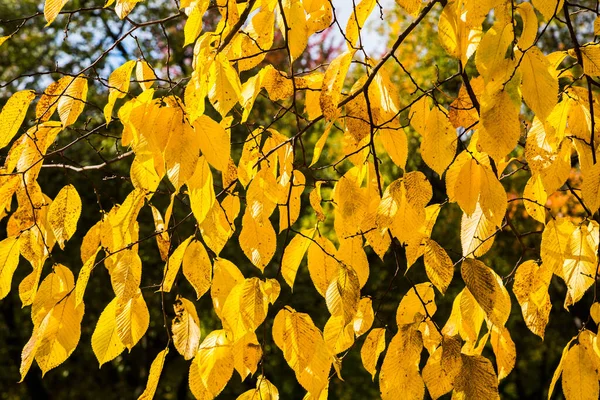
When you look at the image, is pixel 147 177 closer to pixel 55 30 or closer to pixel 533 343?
pixel 55 30

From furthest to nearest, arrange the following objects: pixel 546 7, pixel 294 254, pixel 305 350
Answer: pixel 294 254
pixel 305 350
pixel 546 7

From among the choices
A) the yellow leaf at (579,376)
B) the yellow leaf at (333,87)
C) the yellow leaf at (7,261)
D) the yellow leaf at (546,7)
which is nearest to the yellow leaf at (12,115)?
the yellow leaf at (7,261)

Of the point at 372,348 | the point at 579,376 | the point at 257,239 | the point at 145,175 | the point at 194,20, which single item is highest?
the point at 194,20

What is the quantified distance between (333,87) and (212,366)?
32 cm

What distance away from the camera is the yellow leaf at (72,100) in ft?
3.01

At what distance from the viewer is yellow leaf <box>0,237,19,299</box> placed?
955 mm

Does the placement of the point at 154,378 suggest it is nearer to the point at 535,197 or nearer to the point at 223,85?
the point at 223,85

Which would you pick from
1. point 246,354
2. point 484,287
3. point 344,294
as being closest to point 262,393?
point 246,354

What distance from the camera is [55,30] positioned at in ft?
19.2

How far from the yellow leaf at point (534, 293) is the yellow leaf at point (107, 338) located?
491 mm

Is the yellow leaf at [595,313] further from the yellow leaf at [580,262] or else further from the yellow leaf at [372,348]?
the yellow leaf at [372,348]

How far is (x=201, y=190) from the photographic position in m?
0.79

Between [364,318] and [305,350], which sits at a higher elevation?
[305,350]

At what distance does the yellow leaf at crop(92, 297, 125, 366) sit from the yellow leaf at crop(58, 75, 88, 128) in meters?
0.23
